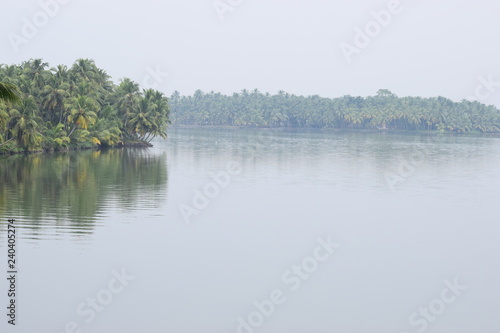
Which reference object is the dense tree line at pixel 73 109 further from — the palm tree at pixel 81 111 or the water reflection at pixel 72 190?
the water reflection at pixel 72 190

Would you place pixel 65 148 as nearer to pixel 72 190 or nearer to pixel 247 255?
pixel 72 190

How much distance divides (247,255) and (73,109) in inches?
2309

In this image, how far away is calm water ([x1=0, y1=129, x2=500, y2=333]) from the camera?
19594 millimetres

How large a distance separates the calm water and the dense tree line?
1848cm

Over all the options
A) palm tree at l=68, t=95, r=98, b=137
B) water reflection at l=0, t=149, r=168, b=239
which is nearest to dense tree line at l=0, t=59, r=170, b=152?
palm tree at l=68, t=95, r=98, b=137

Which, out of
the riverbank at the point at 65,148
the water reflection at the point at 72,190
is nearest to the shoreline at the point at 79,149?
the riverbank at the point at 65,148

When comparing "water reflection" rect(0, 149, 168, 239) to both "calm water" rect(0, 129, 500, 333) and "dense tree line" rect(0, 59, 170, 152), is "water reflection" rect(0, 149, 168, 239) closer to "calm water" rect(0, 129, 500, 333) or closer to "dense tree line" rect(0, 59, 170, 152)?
"calm water" rect(0, 129, 500, 333)

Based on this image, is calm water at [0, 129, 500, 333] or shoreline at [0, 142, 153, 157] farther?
shoreline at [0, 142, 153, 157]

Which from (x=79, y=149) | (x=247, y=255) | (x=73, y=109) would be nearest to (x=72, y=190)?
(x=247, y=255)

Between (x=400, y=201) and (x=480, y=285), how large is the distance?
2109 centimetres

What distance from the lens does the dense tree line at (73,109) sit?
70.7 m

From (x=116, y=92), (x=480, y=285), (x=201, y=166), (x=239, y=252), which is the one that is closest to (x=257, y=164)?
(x=201, y=166)

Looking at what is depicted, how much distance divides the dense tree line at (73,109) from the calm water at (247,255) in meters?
18.5

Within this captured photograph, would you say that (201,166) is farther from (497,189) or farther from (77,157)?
(497,189)
